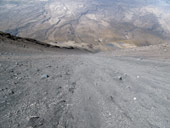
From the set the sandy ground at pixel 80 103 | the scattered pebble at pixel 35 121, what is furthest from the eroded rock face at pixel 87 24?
the scattered pebble at pixel 35 121

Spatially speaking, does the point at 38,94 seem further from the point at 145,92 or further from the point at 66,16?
the point at 66,16

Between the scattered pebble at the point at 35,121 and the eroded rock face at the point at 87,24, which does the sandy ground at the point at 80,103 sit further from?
the eroded rock face at the point at 87,24

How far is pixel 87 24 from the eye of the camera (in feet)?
364

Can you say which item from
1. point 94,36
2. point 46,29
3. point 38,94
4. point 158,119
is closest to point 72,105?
point 38,94

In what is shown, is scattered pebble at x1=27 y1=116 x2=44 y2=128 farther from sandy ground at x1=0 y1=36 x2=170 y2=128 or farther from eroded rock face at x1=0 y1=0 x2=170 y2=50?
eroded rock face at x1=0 y1=0 x2=170 y2=50

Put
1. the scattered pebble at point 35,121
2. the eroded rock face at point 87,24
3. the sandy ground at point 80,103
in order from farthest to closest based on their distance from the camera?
the eroded rock face at point 87,24
the sandy ground at point 80,103
the scattered pebble at point 35,121

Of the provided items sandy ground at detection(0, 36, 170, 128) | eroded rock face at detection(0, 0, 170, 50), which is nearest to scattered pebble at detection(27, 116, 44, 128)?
sandy ground at detection(0, 36, 170, 128)

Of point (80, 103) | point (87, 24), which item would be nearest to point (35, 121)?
point (80, 103)

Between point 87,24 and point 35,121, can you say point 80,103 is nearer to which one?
point 35,121

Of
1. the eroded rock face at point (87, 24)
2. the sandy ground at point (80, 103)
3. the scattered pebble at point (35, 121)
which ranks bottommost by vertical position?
the eroded rock face at point (87, 24)

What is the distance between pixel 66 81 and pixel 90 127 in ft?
6.27

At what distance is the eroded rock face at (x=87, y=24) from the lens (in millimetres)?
81688

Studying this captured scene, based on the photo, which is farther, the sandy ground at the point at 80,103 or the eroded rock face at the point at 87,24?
the eroded rock face at the point at 87,24

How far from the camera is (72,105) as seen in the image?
2502 millimetres
